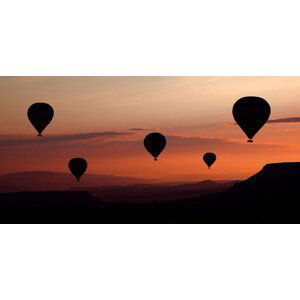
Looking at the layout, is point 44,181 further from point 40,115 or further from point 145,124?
point 145,124

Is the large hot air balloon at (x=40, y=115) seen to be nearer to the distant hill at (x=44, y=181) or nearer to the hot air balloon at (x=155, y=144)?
the distant hill at (x=44, y=181)

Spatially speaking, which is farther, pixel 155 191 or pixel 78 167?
pixel 155 191

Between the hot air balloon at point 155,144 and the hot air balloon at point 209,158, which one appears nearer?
the hot air balloon at point 155,144

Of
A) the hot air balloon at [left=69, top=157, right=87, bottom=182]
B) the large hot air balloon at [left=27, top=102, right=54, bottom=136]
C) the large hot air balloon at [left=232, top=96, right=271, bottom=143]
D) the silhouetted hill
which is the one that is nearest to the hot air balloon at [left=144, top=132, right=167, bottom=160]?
the silhouetted hill

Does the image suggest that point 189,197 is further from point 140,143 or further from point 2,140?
point 2,140

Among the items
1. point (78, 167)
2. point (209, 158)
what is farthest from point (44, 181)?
point (209, 158)

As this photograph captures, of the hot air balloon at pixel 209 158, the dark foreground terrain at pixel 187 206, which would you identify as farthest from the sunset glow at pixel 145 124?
the dark foreground terrain at pixel 187 206

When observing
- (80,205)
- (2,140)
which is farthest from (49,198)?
(2,140)
